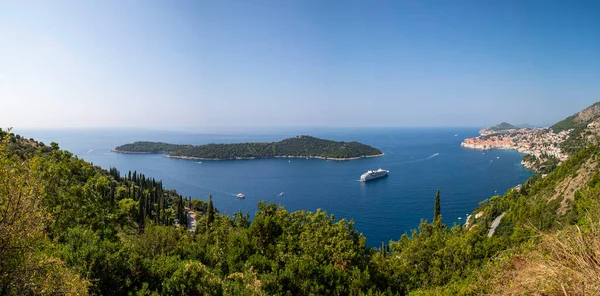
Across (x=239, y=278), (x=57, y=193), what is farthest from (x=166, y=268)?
(x=57, y=193)

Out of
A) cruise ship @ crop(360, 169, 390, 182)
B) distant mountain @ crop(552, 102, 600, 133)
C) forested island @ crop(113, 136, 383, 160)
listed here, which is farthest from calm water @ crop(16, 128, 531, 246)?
distant mountain @ crop(552, 102, 600, 133)

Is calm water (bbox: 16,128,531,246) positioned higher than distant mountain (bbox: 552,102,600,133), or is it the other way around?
distant mountain (bbox: 552,102,600,133)

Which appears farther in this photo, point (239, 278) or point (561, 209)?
point (561, 209)

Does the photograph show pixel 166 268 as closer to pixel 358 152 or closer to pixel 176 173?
pixel 176 173

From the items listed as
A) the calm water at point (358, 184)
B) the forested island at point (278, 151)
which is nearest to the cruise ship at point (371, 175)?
the calm water at point (358, 184)

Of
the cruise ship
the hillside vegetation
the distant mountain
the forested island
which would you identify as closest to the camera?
the hillside vegetation

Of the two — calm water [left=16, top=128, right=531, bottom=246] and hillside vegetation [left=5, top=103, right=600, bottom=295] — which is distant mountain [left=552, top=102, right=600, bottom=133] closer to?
calm water [left=16, top=128, right=531, bottom=246]

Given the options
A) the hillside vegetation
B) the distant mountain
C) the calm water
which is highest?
the distant mountain
